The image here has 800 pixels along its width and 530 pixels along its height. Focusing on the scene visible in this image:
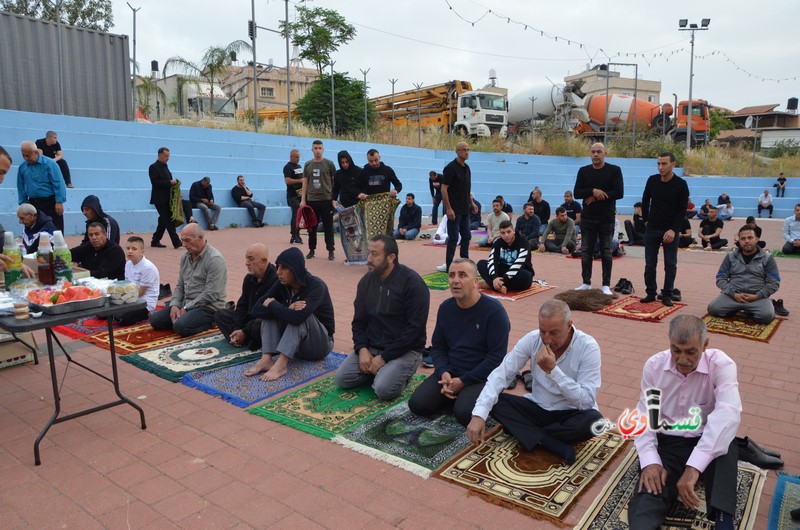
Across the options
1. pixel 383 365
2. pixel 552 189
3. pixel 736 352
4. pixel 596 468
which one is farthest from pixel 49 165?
pixel 552 189

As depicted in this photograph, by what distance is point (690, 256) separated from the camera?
12.2m

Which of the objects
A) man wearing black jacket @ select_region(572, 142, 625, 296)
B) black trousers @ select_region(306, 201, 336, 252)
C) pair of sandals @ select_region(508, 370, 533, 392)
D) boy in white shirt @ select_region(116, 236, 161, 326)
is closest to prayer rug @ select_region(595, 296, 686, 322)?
man wearing black jacket @ select_region(572, 142, 625, 296)

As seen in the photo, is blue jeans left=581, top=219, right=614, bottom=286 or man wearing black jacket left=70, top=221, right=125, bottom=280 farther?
blue jeans left=581, top=219, right=614, bottom=286

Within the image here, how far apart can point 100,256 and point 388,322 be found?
154 inches

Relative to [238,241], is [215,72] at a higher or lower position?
higher

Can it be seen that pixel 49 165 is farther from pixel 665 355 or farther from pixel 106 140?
pixel 665 355

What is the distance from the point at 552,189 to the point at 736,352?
19.3 meters

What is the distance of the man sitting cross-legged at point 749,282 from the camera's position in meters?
6.44

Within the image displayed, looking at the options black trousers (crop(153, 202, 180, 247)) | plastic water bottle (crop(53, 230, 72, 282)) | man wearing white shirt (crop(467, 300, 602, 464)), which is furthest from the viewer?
black trousers (crop(153, 202, 180, 247))

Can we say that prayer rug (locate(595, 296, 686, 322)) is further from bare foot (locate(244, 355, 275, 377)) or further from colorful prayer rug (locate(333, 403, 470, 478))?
bare foot (locate(244, 355, 275, 377))

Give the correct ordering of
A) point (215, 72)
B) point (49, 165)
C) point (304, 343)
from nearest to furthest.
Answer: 1. point (304, 343)
2. point (49, 165)
3. point (215, 72)

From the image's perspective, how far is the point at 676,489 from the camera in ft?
9.30

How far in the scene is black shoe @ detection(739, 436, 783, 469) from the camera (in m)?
3.19

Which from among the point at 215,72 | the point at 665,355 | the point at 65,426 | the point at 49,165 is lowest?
the point at 65,426
